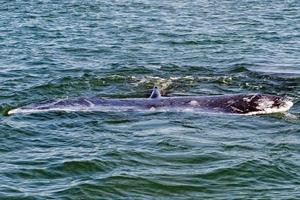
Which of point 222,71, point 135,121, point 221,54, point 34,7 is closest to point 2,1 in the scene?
point 34,7

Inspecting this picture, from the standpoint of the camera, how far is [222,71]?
21.2 meters

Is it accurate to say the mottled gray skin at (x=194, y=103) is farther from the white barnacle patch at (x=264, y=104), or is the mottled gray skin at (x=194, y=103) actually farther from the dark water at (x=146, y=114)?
the dark water at (x=146, y=114)

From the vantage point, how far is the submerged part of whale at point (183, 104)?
50.5 ft

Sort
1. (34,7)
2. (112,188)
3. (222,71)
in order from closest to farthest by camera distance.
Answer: (112,188) → (222,71) → (34,7)

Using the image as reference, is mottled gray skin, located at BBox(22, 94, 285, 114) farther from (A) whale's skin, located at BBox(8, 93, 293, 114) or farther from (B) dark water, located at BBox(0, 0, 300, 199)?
(B) dark water, located at BBox(0, 0, 300, 199)

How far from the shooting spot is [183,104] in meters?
15.7

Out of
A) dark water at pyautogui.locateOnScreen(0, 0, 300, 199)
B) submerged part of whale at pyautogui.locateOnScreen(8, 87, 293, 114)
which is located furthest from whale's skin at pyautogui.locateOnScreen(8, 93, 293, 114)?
dark water at pyautogui.locateOnScreen(0, 0, 300, 199)

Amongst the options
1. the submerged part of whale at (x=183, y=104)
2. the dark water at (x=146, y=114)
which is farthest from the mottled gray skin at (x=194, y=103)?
the dark water at (x=146, y=114)

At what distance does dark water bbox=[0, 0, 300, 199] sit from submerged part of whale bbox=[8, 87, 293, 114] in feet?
1.24

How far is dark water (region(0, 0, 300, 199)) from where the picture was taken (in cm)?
1101

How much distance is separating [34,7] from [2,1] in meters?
3.90

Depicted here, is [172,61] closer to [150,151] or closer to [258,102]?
[258,102]

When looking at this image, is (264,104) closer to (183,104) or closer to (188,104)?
(188,104)

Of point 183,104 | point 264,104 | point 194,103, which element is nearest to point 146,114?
point 183,104
